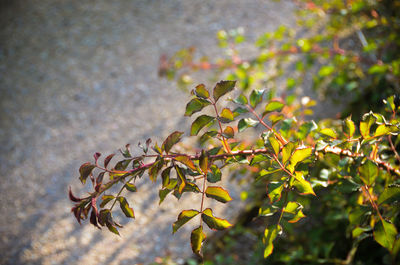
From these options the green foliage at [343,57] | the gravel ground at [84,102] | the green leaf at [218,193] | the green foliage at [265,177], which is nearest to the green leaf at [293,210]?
the green foliage at [265,177]

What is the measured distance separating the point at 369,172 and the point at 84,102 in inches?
77.1

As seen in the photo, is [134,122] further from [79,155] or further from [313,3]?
[313,3]

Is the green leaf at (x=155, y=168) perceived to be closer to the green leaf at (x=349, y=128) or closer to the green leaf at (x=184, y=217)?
the green leaf at (x=184, y=217)

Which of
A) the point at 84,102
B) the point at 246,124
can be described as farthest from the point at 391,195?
the point at 84,102

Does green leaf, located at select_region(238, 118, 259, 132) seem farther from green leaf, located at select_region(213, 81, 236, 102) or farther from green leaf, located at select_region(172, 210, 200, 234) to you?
green leaf, located at select_region(172, 210, 200, 234)

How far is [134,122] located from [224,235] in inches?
36.4

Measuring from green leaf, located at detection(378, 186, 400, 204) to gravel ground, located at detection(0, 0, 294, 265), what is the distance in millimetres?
1073

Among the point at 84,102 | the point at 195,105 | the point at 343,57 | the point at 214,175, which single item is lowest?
the point at 84,102

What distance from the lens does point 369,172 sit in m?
0.68

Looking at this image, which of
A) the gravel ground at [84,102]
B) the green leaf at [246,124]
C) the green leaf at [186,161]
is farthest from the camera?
the gravel ground at [84,102]

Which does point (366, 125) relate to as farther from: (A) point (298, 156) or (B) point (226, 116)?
(B) point (226, 116)

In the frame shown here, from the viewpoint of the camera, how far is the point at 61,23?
2.75 metres

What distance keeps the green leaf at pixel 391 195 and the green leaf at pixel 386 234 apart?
4cm

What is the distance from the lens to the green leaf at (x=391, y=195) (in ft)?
2.13
